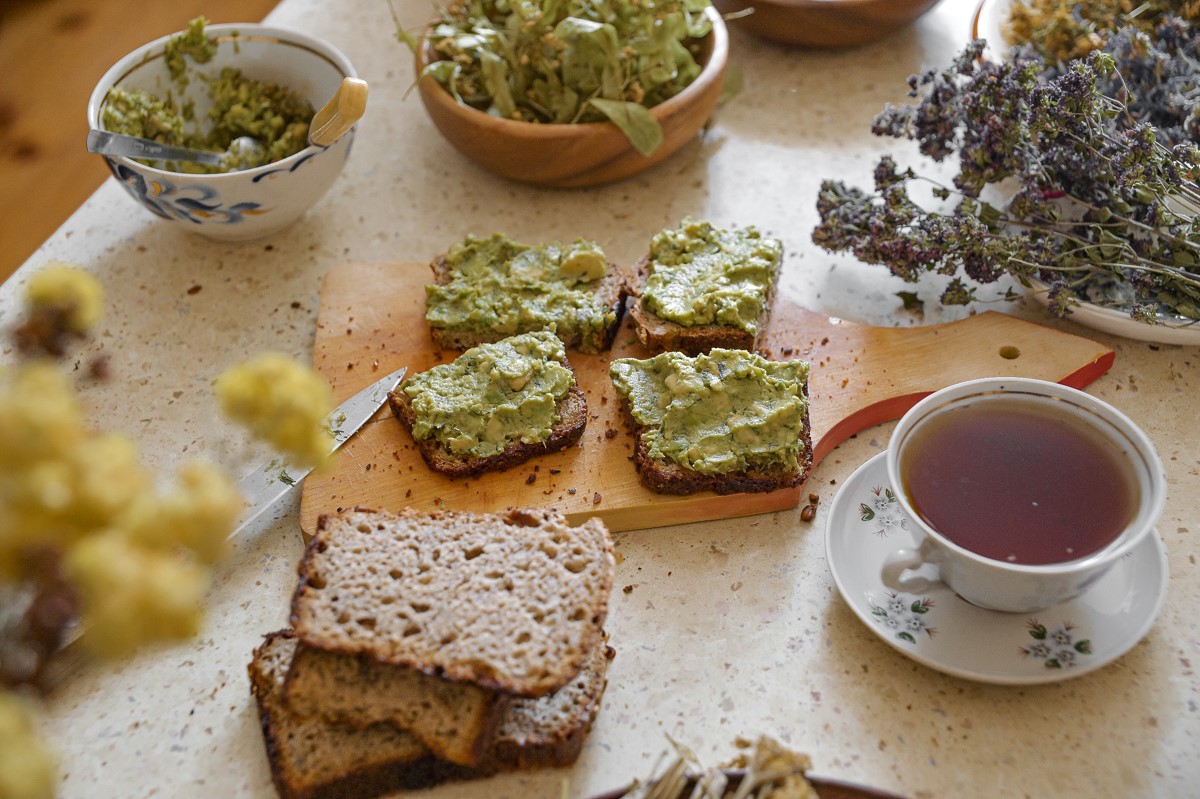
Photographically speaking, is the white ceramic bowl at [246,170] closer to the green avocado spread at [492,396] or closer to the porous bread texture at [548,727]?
the green avocado spread at [492,396]

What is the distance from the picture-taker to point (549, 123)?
8.39 feet

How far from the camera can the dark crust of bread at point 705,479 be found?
1888mm

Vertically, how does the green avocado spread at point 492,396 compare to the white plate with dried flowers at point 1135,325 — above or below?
above

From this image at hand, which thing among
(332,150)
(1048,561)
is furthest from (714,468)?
(332,150)

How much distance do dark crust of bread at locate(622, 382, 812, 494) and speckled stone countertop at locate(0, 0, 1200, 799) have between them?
0.10 m

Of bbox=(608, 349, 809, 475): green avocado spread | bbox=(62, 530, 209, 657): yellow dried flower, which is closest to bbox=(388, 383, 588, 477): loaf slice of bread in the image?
bbox=(608, 349, 809, 475): green avocado spread

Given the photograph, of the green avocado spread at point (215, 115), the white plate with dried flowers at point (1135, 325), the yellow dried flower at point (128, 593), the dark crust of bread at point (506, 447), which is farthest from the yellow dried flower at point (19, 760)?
the white plate with dried flowers at point (1135, 325)

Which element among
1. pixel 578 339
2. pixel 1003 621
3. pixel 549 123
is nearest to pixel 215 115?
pixel 549 123

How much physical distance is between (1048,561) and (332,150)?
1.79 metres

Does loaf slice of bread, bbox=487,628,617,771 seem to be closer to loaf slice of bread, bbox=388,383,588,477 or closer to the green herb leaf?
loaf slice of bread, bbox=388,383,588,477

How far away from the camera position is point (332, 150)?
7.62 feet

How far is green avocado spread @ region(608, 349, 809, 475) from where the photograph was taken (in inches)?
74.3

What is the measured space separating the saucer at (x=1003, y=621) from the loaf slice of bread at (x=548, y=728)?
0.50 m

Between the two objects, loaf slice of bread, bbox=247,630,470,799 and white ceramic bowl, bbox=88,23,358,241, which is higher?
white ceramic bowl, bbox=88,23,358,241
